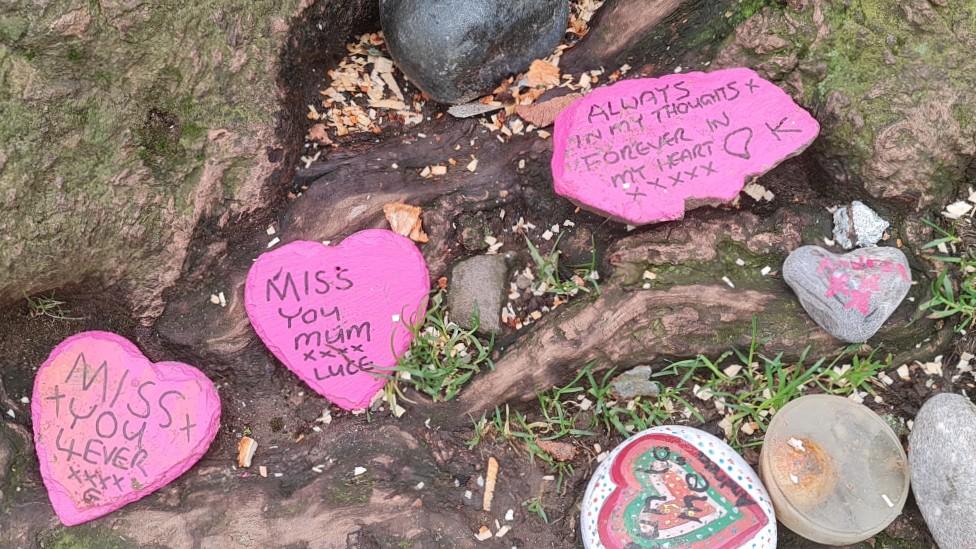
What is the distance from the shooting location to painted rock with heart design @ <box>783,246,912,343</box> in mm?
1942

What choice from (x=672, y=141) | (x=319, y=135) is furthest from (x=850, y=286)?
(x=319, y=135)

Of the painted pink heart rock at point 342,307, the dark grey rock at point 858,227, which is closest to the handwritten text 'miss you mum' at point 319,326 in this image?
the painted pink heart rock at point 342,307

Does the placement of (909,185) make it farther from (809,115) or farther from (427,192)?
(427,192)

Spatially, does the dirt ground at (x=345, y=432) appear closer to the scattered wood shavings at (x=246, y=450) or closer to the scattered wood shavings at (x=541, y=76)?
the scattered wood shavings at (x=246, y=450)

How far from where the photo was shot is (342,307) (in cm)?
212

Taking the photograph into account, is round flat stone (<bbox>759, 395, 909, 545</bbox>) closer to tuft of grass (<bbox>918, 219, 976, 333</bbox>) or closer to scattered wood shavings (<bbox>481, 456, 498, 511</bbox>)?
tuft of grass (<bbox>918, 219, 976, 333</bbox>)

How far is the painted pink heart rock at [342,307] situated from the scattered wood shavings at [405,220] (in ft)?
0.12

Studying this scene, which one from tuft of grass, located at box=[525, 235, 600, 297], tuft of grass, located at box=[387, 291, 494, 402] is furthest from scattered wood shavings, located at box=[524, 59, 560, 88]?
tuft of grass, located at box=[387, 291, 494, 402]

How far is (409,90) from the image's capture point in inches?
95.1

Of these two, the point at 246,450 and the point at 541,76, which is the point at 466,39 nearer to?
the point at 541,76

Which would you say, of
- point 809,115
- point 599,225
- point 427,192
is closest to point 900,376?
point 809,115

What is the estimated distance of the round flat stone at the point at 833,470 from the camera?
1816 millimetres

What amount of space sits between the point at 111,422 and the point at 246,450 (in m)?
0.37

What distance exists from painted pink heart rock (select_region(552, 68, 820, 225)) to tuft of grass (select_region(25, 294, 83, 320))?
1493 mm
